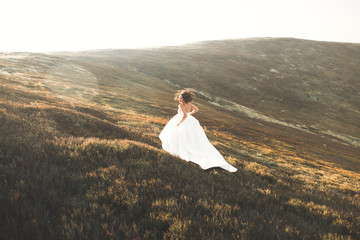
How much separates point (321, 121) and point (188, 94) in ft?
254

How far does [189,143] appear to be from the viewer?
364 inches

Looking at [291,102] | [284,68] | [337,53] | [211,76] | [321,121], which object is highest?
[337,53]

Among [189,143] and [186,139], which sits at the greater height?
[186,139]

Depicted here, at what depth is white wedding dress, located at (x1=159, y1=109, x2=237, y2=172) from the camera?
8509 millimetres

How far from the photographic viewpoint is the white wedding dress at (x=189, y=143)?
8.51 meters

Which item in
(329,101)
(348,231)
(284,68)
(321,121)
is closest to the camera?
(348,231)

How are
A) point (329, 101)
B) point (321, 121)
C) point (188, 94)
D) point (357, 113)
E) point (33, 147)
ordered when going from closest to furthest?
point (33, 147) < point (188, 94) < point (321, 121) < point (357, 113) < point (329, 101)

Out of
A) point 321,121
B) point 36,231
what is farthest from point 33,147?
point 321,121

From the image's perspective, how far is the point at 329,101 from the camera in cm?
8481

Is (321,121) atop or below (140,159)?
below

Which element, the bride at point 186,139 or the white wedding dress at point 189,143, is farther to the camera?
the bride at point 186,139

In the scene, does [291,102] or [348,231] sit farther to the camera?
[291,102]

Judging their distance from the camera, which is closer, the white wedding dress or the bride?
the white wedding dress

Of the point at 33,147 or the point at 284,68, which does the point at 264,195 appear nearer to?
the point at 33,147
